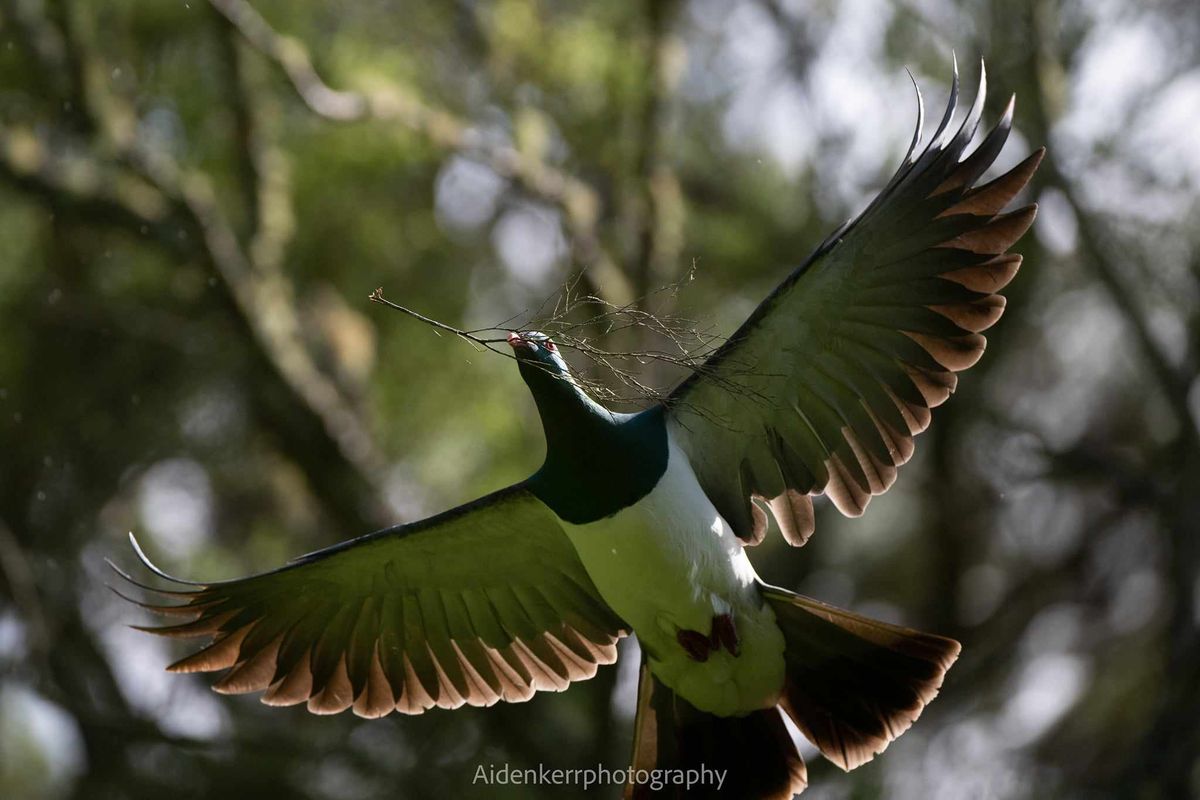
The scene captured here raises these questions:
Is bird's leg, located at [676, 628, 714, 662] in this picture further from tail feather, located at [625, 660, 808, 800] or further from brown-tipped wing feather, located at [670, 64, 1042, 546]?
brown-tipped wing feather, located at [670, 64, 1042, 546]

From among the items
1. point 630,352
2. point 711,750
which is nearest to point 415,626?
point 711,750

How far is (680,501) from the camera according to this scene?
3.45 metres

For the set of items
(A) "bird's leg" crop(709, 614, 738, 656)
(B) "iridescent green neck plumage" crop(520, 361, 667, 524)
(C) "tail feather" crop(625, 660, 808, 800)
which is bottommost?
(C) "tail feather" crop(625, 660, 808, 800)

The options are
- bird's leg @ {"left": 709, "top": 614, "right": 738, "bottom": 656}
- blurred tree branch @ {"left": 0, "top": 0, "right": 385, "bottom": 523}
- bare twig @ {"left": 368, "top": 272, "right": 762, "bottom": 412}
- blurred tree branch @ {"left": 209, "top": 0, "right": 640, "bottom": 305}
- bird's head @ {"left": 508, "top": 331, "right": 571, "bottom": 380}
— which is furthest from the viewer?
blurred tree branch @ {"left": 0, "top": 0, "right": 385, "bottom": 523}

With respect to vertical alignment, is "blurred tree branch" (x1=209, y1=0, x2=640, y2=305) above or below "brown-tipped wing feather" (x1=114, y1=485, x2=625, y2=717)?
below

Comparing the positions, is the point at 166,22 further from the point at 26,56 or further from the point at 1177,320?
the point at 1177,320

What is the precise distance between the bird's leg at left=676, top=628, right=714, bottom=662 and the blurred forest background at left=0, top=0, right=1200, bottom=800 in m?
2.58

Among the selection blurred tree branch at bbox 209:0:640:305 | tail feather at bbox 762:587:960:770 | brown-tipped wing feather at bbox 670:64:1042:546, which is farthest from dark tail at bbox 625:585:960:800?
blurred tree branch at bbox 209:0:640:305

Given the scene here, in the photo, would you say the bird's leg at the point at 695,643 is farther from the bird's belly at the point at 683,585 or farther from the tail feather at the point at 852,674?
the tail feather at the point at 852,674

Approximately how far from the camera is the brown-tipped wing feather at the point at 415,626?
12.6ft

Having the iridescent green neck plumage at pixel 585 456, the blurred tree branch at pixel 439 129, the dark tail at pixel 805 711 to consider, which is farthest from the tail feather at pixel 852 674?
the blurred tree branch at pixel 439 129

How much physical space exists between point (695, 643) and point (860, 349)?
0.80 meters

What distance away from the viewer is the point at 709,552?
11.3 ft

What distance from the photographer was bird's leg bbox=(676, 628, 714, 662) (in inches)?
139
